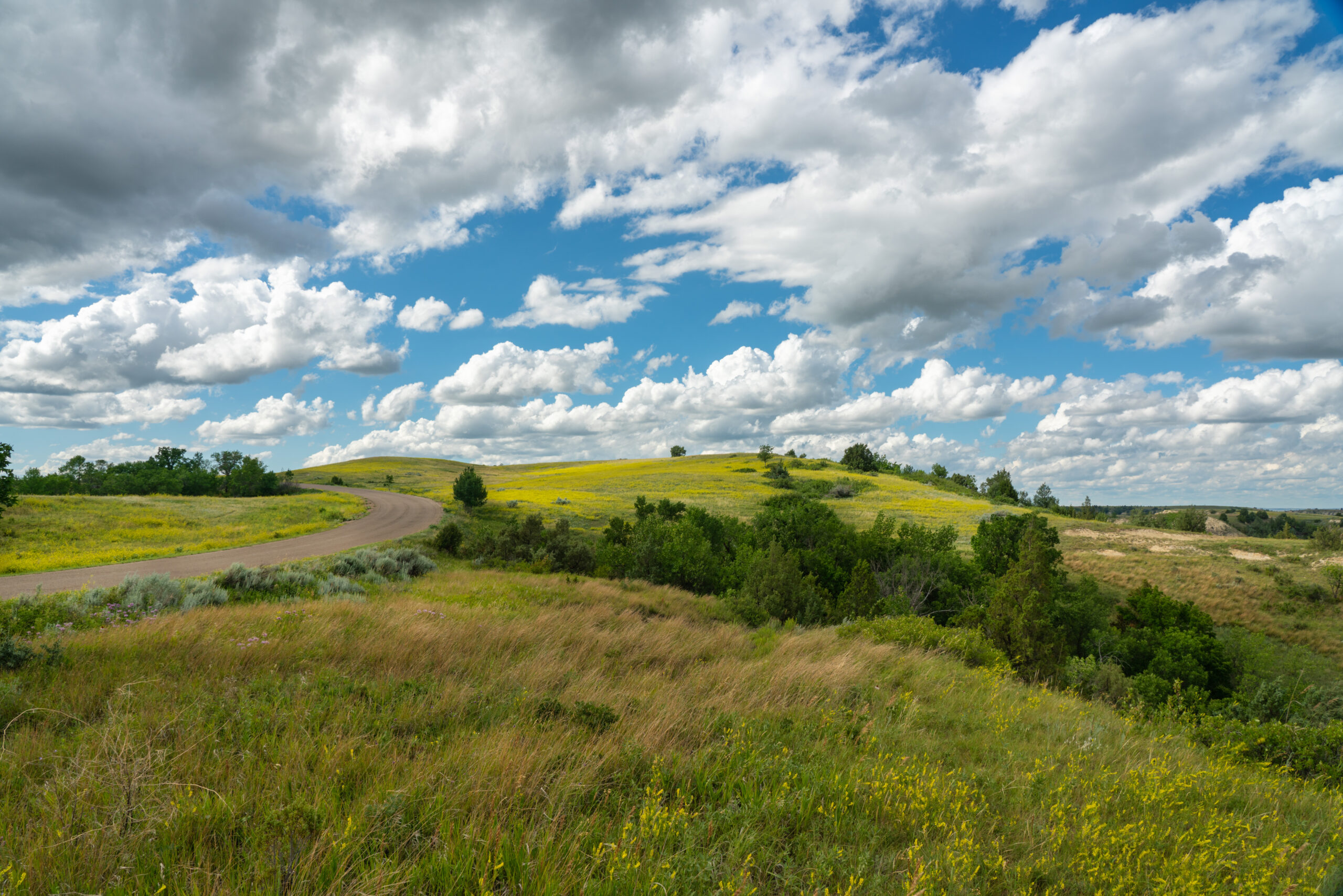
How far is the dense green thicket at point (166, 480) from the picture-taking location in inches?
2539

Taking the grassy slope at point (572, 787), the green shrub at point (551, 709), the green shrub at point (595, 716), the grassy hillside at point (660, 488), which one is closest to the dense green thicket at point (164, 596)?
the grassy slope at point (572, 787)

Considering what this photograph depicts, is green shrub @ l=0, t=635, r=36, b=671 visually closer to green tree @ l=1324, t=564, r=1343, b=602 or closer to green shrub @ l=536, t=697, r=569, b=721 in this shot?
green shrub @ l=536, t=697, r=569, b=721

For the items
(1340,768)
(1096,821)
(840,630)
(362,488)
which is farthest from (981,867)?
A: (362,488)

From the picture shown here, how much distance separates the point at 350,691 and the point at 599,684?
9.22 ft

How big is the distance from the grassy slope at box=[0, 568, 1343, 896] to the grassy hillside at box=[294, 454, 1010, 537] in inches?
1414

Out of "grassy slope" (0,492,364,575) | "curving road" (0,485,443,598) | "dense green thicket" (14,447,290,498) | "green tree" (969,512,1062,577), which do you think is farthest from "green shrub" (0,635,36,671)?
"dense green thicket" (14,447,290,498)

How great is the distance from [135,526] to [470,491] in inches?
891

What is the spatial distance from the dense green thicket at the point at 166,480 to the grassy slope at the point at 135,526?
60.8 ft

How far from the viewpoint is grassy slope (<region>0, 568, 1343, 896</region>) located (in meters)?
3.41

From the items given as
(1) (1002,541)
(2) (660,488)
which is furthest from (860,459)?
(1) (1002,541)

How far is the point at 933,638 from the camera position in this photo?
13.0 metres

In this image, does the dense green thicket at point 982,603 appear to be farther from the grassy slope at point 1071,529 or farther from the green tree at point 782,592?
the grassy slope at point 1071,529

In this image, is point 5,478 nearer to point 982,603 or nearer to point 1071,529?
point 982,603

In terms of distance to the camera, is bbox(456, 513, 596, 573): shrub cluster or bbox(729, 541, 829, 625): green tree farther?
bbox(456, 513, 596, 573): shrub cluster
